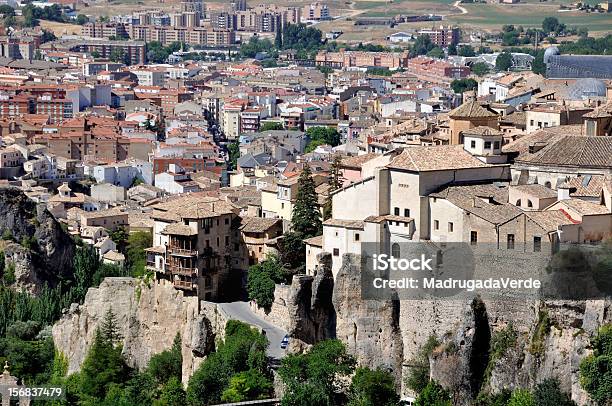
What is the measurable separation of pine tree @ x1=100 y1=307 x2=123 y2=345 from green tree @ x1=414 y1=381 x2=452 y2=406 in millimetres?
12034

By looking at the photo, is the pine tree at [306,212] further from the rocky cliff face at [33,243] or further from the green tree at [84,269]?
the rocky cliff face at [33,243]

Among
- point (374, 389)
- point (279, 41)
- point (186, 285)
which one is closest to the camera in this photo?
point (374, 389)

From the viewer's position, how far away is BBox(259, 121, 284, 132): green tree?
301ft

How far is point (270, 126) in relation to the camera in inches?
3649

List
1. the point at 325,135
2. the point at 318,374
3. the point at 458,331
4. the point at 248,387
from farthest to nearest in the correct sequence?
the point at 325,135 → the point at 248,387 → the point at 318,374 → the point at 458,331

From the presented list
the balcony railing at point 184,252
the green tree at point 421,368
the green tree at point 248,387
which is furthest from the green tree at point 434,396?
the balcony railing at point 184,252

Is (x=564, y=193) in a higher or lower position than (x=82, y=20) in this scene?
higher

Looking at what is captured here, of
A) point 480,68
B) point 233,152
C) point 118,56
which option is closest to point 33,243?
point 233,152

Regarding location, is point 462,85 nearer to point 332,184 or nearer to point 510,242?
point 332,184

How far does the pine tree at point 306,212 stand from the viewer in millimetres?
38125

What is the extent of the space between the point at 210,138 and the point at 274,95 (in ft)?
57.5

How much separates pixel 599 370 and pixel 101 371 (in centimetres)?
1527

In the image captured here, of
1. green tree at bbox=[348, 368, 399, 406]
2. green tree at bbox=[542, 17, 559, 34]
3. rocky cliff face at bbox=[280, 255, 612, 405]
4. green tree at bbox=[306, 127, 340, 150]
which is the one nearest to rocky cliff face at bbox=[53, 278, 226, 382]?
rocky cliff face at bbox=[280, 255, 612, 405]

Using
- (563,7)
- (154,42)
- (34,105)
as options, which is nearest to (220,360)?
(34,105)
